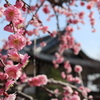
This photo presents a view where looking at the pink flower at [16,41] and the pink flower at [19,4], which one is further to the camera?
the pink flower at [19,4]

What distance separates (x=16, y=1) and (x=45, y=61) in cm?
842

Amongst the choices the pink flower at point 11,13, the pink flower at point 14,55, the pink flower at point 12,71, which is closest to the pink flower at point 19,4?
the pink flower at point 11,13

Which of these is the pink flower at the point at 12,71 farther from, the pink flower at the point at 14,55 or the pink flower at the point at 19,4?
the pink flower at the point at 19,4

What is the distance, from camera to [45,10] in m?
6.62

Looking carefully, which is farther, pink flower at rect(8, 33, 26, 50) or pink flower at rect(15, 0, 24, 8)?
pink flower at rect(15, 0, 24, 8)

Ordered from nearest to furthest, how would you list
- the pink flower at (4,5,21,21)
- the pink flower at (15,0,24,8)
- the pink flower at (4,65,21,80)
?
the pink flower at (4,65,21,80), the pink flower at (4,5,21,21), the pink flower at (15,0,24,8)

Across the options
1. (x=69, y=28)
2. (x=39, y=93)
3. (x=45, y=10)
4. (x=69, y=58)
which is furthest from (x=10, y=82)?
(x=69, y=58)

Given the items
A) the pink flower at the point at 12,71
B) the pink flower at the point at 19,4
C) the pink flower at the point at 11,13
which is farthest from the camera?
the pink flower at the point at 19,4

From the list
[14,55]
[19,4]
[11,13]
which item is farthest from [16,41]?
[19,4]

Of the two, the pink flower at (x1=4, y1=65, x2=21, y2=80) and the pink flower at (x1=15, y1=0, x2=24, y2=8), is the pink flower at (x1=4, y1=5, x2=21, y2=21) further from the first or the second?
the pink flower at (x1=4, y1=65, x2=21, y2=80)

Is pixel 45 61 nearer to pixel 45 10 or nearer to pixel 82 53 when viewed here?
pixel 82 53

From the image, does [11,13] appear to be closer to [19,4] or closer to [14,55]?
[19,4]

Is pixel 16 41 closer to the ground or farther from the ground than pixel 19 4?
closer to the ground

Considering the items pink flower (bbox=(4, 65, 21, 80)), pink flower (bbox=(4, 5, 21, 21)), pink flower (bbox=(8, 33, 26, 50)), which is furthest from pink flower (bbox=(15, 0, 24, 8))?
pink flower (bbox=(4, 65, 21, 80))
